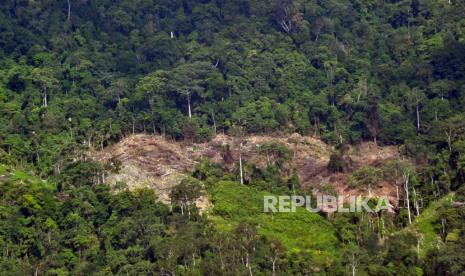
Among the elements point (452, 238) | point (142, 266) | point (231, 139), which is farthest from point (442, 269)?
point (231, 139)

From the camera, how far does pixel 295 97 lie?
69688mm

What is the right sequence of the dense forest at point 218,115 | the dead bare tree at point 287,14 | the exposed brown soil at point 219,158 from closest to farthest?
the dense forest at point 218,115 < the exposed brown soil at point 219,158 < the dead bare tree at point 287,14

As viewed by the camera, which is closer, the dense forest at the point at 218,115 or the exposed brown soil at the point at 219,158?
the dense forest at the point at 218,115

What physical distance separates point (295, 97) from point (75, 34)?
21.9 m

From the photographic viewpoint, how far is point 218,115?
66.8 metres

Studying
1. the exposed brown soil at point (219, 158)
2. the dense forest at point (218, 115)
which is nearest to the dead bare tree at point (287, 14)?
the dense forest at point (218, 115)

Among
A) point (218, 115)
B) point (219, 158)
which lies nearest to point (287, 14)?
point (218, 115)

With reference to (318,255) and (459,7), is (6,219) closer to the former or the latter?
(318,255)

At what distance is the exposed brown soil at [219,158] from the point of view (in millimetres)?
56781

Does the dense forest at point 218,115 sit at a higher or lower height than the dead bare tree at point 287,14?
lower

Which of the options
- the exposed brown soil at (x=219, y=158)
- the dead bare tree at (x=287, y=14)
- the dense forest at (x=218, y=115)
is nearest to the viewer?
A: the dense forest at (x=218, y=115)

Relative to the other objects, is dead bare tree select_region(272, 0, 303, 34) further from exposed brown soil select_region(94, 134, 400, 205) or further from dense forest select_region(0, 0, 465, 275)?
exposed brown soil select_region(94, 134, 400, 205)

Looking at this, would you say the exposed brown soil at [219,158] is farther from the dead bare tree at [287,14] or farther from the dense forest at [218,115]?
the dead bare tree at [287,14]

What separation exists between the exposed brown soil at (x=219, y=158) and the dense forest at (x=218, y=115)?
101 centimetres
